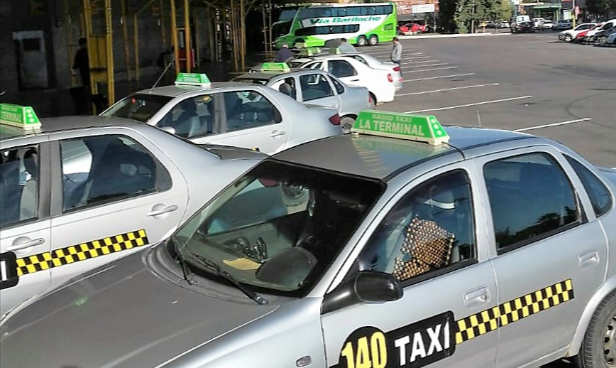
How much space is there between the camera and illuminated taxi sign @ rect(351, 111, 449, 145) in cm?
397

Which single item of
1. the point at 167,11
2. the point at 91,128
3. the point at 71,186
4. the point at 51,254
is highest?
the point at 167,11

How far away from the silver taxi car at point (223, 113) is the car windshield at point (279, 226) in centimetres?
395

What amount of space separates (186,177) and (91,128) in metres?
0.78

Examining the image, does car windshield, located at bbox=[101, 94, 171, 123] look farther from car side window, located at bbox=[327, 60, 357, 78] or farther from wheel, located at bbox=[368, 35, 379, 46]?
wheel, located at bbox=[368, 35, 379, 46]

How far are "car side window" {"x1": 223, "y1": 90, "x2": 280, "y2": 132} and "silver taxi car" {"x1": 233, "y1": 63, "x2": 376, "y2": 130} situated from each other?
3.33m

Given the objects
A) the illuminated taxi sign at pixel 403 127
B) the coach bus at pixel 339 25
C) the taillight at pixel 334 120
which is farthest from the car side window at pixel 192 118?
the coach bus at pixel 339 25

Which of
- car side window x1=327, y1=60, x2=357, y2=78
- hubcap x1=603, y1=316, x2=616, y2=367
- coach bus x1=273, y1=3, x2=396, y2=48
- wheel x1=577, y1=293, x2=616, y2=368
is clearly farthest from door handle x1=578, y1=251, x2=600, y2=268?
coach bus x1=273, y1=3, x2=396, y2=48

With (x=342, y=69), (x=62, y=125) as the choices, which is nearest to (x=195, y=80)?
(x=62, y=125)

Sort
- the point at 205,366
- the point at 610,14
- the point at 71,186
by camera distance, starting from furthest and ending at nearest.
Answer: the point at 610,14, the point at 71,186, the point at 205,366

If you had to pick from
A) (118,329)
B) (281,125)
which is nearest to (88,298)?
(118,329)

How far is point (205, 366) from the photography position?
278 centimetres

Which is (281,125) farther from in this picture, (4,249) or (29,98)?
(29,98)

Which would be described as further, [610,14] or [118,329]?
[610,14]

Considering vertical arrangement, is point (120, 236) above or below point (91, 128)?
below
